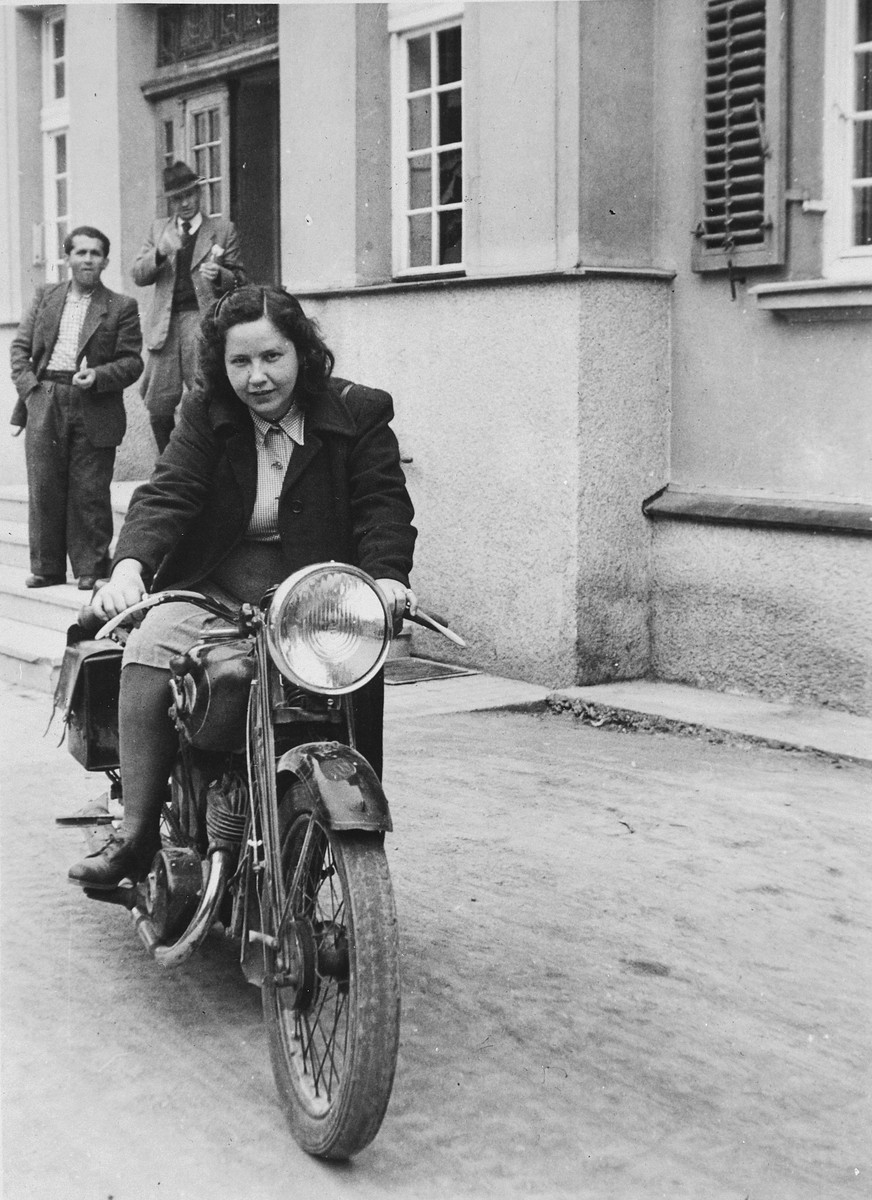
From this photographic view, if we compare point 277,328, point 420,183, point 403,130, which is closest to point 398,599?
point 277,328

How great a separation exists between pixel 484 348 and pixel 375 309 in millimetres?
1057

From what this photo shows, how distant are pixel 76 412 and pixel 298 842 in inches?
284

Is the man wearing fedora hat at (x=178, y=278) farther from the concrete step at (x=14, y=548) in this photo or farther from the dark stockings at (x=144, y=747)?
the dark stockings at (x=144, y=747)

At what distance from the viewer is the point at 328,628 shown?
3533mm

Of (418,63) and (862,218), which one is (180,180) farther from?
(862,218)

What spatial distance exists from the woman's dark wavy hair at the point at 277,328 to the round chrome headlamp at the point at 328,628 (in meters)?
0.90

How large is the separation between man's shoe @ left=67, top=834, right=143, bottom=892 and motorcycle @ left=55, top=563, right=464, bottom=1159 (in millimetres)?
77

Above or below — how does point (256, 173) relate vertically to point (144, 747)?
above

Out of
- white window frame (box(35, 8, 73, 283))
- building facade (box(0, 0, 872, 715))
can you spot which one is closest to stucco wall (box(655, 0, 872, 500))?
building facade (box(0, 0, 872, 715))

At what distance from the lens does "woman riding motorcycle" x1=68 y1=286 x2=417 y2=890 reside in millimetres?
4172

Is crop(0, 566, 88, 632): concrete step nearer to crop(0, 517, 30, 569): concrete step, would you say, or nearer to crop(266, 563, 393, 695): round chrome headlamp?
crop(0, 517, 30, 569): concrete step

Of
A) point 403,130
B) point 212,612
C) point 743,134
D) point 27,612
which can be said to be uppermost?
point 403,130

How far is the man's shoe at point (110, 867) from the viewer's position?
14.3 feet

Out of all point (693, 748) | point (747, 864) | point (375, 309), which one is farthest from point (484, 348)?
point (747, 864)
